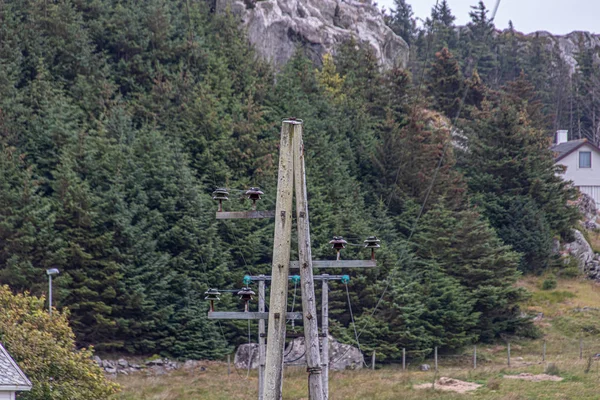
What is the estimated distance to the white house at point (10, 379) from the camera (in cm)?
2442

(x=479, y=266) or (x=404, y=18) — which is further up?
(x=404, y=18)

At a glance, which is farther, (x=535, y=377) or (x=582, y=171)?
(x=582, y=171)

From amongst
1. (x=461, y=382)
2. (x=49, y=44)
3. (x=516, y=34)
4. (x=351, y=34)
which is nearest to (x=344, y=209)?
(x=461, y=382)

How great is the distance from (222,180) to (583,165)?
37.2 meters

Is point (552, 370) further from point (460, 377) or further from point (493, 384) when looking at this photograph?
point (460, 377)

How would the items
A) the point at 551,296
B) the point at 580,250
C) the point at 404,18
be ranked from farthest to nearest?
the point at 404,18
the point at 580,250
the point at 551,296

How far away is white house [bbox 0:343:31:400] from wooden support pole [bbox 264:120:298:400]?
448 inches

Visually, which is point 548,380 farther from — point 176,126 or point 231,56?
point 231,56

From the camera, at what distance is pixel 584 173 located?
258 feet

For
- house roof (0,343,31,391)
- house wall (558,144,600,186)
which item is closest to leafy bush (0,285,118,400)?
house roof (0,343,31,391)

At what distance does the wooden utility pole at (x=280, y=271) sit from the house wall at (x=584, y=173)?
6563 centimetres

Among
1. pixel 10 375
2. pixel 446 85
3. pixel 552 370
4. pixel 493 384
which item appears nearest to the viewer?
pixel 10 375

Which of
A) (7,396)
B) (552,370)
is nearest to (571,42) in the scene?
(552,370)

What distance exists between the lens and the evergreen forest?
45156mm
